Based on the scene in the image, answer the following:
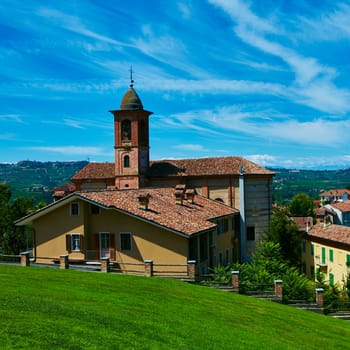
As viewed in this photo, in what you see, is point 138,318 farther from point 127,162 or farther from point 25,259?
point 127,162

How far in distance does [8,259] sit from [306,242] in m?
31.2

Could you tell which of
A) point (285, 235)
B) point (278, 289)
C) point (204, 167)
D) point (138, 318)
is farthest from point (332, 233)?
point (138, 318)

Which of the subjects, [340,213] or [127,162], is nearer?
[127,162]

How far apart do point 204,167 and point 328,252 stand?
1449cm

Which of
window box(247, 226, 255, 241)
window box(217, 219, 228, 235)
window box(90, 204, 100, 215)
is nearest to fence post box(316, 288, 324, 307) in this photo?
window box(217, 219, 228, 235)

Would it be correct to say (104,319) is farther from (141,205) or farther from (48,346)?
(141,205)

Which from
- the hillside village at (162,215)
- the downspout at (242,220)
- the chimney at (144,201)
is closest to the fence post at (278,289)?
the hillside village at (162,215)

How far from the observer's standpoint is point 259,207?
47.4 meters

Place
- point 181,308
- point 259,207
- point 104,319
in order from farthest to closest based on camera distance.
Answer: point 259,207 → point 181,308 → point 104,319

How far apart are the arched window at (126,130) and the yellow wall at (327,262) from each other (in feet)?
71.6

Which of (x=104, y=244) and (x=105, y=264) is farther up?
(x=104, y=244)

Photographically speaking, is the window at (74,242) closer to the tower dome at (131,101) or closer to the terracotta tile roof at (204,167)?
the terracotta tile roof at (204,167)

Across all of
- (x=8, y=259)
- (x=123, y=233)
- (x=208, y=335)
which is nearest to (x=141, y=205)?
(x=123, y=233)

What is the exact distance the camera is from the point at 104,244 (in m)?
32.4
